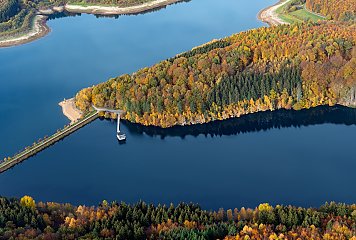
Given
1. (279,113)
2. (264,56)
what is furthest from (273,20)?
(279,113)

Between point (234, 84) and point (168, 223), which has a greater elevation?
point (234, 84)

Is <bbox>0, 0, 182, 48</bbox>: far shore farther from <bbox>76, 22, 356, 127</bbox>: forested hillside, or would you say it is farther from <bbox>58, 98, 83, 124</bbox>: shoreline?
<bbox>76, 22, 356, 127</bbox>: forested hillside

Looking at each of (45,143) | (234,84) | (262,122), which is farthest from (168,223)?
(234,84)

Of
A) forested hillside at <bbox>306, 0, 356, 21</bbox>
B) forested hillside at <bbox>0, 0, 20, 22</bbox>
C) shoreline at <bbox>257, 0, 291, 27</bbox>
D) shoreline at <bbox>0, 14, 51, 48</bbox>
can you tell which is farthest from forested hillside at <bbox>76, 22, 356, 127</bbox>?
forested hillside at <bbox>0, 0, 20, 22</bbox>

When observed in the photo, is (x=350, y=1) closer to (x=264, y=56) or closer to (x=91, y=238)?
(x=264, y=56)

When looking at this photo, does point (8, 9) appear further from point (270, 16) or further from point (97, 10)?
point (270, 16)

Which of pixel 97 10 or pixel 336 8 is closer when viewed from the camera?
pixel 336 8

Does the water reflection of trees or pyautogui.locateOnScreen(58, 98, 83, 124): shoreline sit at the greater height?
pyautogui.locateOnScreen(58, 98, 83, 124): shoreline
